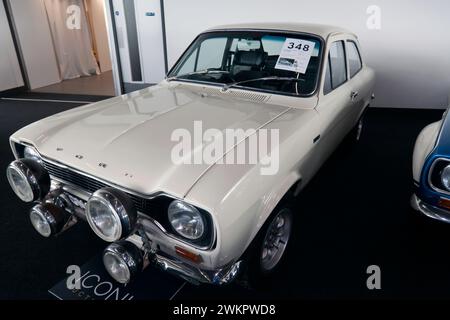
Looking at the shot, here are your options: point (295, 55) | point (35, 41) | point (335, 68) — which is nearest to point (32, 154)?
point (295, 55)

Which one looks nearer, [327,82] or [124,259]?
[124,259]

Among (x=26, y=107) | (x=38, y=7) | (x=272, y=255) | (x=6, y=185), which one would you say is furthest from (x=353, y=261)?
(x=38, y=7)

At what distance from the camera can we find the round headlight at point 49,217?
1.81 m

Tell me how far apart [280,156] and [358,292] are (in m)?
1.09

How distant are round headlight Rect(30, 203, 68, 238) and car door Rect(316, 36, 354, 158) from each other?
5.82 feet

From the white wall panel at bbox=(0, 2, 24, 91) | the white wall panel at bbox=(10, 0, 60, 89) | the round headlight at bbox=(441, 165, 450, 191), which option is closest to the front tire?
the round headlight at bbox=(441, 165, 450, 191)

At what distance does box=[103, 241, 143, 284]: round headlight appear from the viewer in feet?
5.21

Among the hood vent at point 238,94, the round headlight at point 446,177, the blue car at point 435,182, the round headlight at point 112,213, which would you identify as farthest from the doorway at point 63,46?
the round headlight at point 446,177

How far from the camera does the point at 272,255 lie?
2143 millimetres

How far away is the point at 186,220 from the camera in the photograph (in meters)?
1.51

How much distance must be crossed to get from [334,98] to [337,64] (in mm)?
421

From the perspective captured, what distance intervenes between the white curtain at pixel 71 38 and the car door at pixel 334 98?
7.80m

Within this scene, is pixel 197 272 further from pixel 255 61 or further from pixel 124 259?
pixel 255 61

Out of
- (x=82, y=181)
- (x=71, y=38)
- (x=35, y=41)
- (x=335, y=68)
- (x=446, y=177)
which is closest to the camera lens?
(x=82, y=181)
